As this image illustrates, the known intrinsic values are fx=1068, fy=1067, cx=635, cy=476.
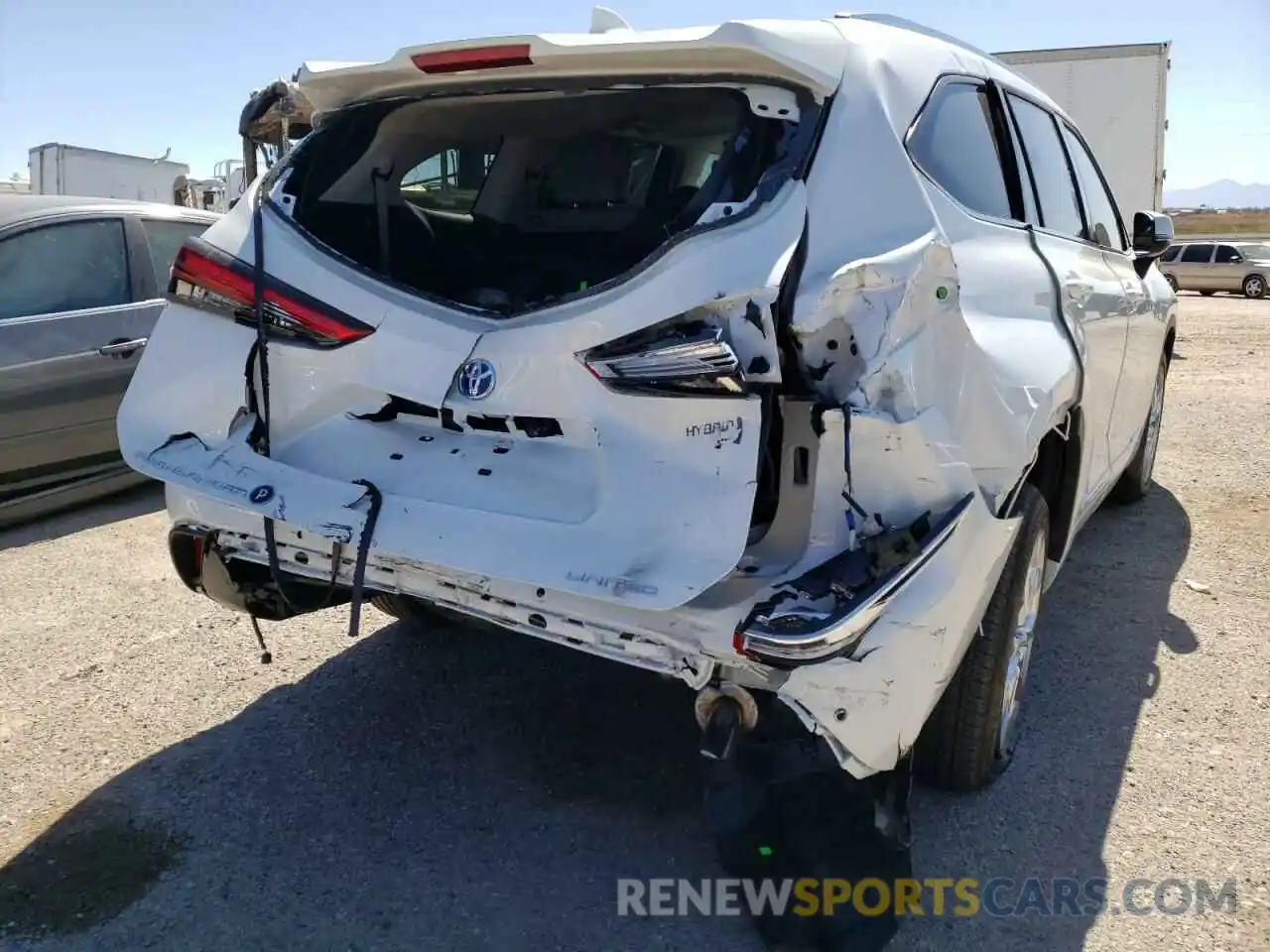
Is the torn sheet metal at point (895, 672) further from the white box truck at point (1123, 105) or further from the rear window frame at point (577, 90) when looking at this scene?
the white box truck at point (1123, 105)

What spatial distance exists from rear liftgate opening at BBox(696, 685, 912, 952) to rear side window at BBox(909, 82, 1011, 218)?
4.69 feet

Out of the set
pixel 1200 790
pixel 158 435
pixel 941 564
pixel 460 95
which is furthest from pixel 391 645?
pixel 1200 790

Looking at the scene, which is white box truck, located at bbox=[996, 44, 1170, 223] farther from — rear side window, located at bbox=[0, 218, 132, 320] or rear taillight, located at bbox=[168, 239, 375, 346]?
rear taillight, located at bbox=[168, 239, 375, 346]

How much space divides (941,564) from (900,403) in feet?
1.17

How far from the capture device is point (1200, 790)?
3141 millimetres

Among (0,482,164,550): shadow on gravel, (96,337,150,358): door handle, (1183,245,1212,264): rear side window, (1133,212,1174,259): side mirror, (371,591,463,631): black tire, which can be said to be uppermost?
(1183,245,1212,264): rear side window

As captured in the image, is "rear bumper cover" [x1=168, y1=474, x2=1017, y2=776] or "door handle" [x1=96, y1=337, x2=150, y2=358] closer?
"rear bumper cover" [x1=168, y1=474, x2=1017, y2=776]

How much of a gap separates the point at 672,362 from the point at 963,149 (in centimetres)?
130

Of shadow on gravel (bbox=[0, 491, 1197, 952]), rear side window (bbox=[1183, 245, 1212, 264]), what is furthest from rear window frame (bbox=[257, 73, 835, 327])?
rear side window (bbox=[1183, 245, 1212, 264])

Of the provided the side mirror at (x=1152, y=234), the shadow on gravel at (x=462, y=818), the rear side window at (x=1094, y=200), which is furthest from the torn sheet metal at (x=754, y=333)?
the side mirror at (x=1152, y=234)

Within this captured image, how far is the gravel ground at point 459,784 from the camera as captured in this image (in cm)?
253

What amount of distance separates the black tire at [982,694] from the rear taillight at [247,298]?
1771mm

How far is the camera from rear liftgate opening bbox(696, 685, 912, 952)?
235cm

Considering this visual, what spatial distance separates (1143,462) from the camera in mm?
5996
